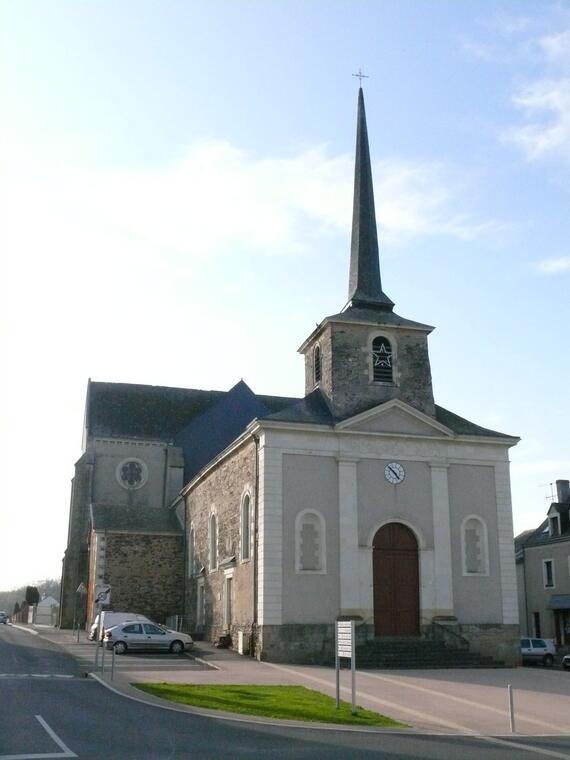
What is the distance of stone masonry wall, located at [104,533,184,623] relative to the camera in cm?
3584

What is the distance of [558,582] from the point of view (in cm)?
4350

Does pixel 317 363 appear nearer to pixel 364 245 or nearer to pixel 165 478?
pixel 364 245

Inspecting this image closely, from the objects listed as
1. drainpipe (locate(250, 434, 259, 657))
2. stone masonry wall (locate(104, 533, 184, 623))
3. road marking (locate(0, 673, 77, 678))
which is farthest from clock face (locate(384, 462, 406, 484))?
stone masonry wall (locate(104, 533, 184, 623))

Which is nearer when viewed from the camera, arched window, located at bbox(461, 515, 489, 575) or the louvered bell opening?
arched window, located at bbox(461, 515, 489, 575)

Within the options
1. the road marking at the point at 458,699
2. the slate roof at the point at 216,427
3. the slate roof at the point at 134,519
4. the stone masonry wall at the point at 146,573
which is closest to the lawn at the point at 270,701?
the road marking at the point at 458,699

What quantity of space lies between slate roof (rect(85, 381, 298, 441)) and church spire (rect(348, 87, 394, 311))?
47.6 ft

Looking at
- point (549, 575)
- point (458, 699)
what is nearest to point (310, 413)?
point (458, 699)

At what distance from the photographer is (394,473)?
87.6ft

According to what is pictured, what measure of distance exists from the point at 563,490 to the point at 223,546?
23.0m

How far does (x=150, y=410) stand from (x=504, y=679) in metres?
28.6

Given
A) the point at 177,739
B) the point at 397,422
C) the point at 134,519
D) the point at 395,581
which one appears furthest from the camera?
the point at 134,519

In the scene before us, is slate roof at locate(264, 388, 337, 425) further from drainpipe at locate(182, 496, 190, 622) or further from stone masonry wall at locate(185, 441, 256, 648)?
drainpipe at locate(182, 496, 190, 622)

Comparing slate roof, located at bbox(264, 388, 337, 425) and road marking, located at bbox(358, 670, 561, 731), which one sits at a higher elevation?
slate roof, located at bbox(264, 388, 337, 425)

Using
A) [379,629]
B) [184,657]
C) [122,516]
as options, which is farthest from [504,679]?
[122,516]
